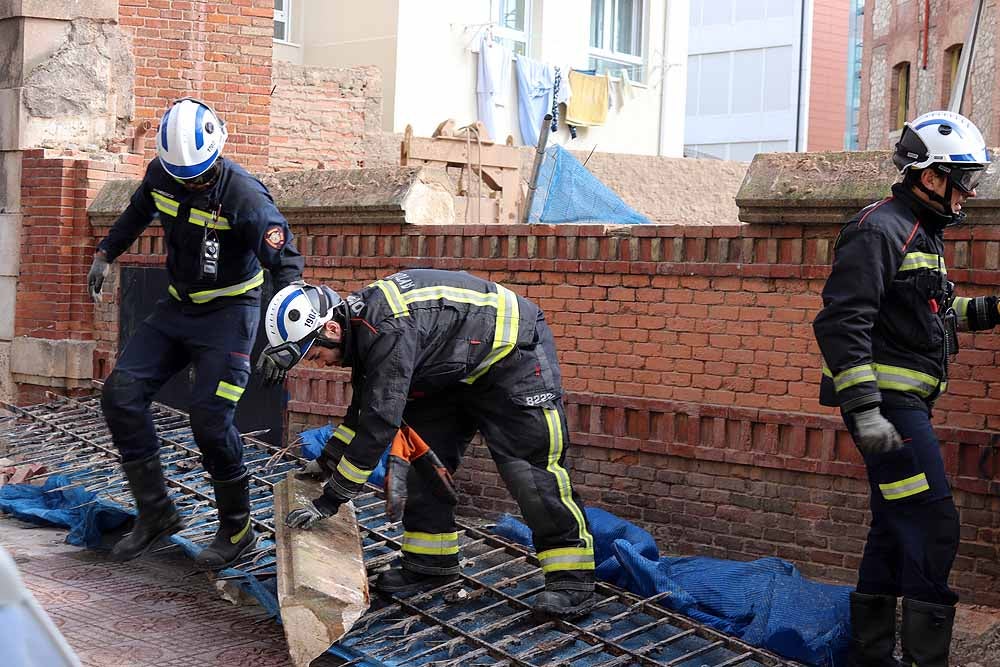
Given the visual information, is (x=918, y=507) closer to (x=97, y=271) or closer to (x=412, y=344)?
(x=412, y=344)

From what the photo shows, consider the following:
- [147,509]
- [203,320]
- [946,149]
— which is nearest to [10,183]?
[203,320]

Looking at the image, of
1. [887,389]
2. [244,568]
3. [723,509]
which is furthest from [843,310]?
[244,568]

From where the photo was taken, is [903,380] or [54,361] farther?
[54,361]

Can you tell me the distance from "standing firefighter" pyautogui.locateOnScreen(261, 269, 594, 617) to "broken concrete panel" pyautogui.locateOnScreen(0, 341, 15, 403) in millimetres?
5437

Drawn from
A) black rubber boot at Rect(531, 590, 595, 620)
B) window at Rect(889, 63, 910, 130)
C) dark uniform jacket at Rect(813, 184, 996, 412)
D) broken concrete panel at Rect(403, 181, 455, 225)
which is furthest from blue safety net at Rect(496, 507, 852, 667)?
window at Rect(889, 63, 910, 130)

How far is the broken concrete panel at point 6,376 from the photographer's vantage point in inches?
394

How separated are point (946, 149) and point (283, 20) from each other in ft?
65.4

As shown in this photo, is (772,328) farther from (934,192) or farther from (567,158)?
(567,158)

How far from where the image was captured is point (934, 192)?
466cm

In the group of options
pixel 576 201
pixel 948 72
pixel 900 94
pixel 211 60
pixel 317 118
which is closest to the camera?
pixel 211 60

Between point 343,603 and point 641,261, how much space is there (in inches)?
109

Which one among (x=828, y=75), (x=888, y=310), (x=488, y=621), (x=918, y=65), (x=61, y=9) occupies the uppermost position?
(x=828, y=75)

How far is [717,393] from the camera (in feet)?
21.0

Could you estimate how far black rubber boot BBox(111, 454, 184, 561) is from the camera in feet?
19.6
